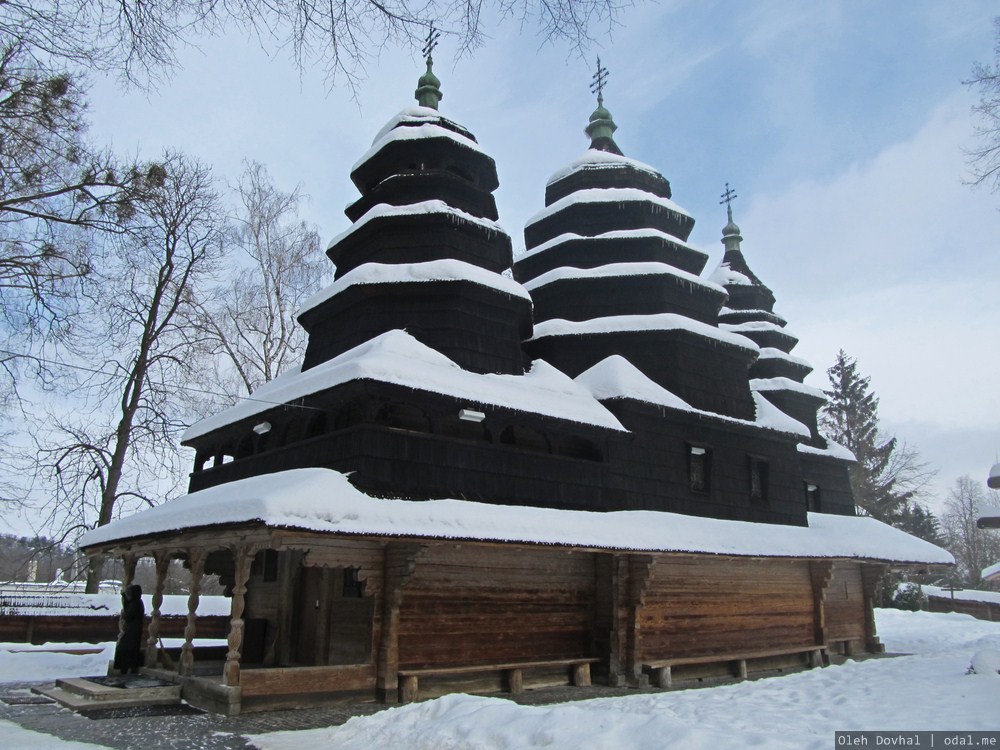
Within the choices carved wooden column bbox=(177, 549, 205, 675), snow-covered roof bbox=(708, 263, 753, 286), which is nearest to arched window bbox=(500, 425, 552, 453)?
carved wooden column bbox=(177, 549, 205, 675)

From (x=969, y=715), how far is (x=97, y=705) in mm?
11271

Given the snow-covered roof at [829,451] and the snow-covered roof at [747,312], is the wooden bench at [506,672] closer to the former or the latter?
the snow-covered roof at [829,451]

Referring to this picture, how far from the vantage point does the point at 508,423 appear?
13453 millimetres

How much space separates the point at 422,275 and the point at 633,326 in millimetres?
5808

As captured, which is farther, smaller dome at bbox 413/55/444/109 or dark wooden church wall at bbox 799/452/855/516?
dark wooden church wall at bbox 799/452/855/516

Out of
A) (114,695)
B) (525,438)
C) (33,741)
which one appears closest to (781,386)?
(525,438)

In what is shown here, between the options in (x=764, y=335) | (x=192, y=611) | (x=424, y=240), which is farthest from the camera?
(x=764, y=335)

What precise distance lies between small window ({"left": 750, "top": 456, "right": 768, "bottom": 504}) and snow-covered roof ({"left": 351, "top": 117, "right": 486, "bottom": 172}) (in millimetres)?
10446

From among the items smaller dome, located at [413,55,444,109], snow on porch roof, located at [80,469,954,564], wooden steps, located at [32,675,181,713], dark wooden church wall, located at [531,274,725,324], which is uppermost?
smaller dome, located at [413,55,444,109]

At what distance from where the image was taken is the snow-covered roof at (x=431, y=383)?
12.0 m

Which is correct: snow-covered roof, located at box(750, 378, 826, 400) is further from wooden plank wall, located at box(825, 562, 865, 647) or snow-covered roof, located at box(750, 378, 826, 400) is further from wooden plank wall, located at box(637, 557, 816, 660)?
wooden plank wall, located at box(637, 557, 816, 660)

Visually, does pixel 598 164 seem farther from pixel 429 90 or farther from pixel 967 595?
pixel 967 595

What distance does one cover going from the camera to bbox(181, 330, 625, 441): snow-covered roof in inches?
472

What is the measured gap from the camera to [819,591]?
1858 centimetres
